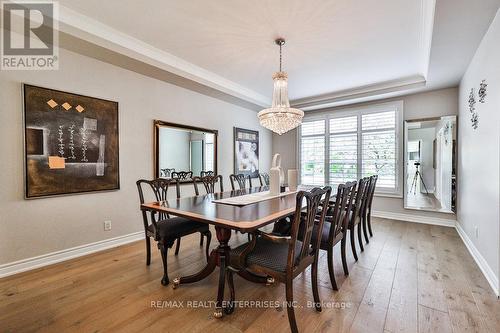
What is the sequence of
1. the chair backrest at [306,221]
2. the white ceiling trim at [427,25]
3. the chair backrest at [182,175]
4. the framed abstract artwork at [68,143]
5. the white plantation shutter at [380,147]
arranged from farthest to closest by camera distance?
1. the white plantation shutter at [380,147]
2. the chair backrest at [182,175]
3. the framed abstract artwork at [68,143]
4. the white ceiling trim at [427,25]
5. the chair backrest at [306,221]

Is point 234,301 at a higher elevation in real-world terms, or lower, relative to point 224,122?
lower

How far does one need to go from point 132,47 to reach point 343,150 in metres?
4.43

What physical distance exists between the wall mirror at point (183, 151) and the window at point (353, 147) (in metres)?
2.53

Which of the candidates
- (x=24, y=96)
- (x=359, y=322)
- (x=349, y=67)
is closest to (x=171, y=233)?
(x=359, y=322)

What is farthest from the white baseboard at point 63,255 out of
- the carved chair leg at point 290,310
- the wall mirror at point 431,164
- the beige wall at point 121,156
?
the wall mirror at point 431,164

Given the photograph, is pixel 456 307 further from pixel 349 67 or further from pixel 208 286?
pixel 349 67

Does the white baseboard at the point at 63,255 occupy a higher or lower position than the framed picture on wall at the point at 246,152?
lower

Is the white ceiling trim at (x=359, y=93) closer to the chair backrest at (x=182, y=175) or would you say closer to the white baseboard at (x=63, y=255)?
the chair backrest at (x=182, y=175)

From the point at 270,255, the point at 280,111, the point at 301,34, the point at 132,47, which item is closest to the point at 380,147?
the point at 280,111

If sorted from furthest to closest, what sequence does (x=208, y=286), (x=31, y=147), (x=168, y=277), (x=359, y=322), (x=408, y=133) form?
(x=408, y=133) < (x=31, y=147) < (x=168, y=277) < (x=208, y=286) < (x=359, y=322)

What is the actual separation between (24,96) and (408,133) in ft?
19.0

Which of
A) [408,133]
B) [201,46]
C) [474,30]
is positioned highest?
[201,46]

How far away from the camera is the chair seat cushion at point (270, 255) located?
1.59 metres

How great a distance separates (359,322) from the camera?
1640mm
